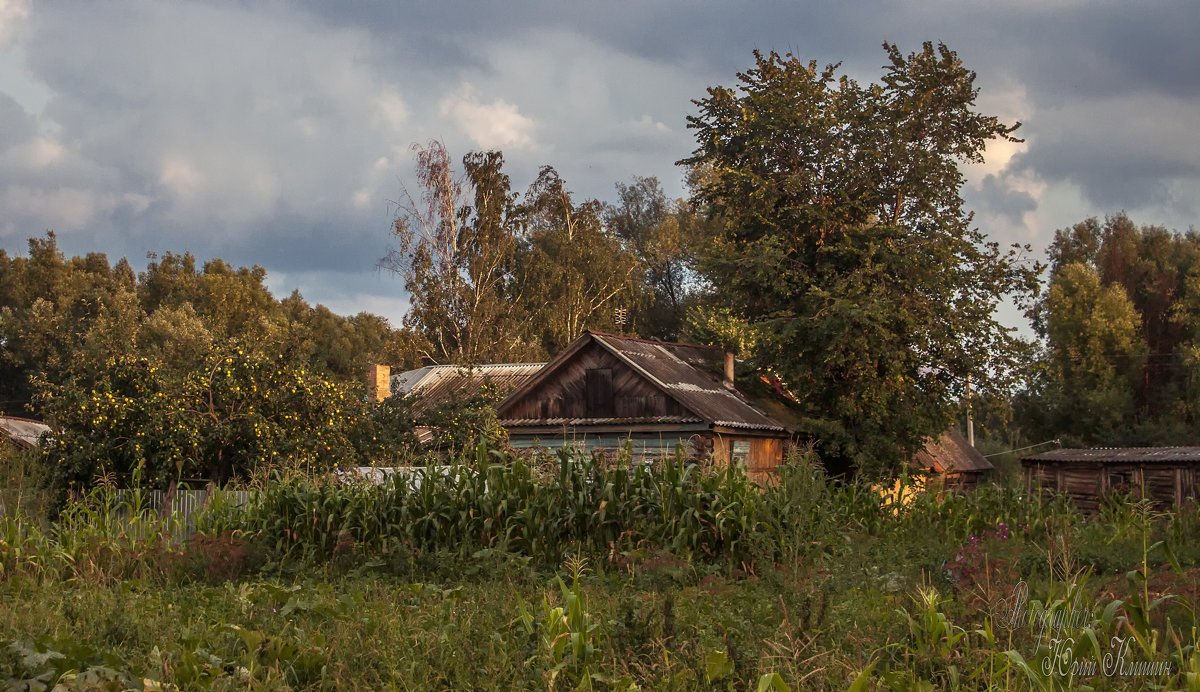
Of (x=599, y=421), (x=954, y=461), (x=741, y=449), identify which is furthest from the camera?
(x=954, y=461)

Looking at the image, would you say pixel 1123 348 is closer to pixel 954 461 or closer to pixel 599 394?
pixel 954 461

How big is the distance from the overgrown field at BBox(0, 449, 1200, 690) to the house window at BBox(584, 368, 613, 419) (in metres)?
12.4

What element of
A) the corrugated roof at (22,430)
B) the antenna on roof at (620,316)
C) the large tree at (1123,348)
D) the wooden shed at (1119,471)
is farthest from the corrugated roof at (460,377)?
the large tree at (1123,348)

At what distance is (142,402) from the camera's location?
616 inches

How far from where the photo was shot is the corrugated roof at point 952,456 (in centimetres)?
3105

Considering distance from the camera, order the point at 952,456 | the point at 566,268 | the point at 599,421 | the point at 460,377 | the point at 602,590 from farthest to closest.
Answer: the point at 566,268 → the point at 952,456 → the point at 460,377 → the point at 599,421 → the point at 602,590

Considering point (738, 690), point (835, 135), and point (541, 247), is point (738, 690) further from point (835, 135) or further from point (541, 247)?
point (541, 247)

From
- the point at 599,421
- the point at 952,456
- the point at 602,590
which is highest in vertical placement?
the point at 599,421

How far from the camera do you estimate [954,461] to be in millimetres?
34000

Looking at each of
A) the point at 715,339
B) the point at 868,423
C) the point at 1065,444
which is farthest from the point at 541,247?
the point at 1065,444

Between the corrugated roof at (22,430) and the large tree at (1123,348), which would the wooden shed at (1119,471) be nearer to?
the large tree at (1123,348)

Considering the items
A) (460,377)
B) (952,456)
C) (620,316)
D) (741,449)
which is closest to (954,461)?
(952,456)

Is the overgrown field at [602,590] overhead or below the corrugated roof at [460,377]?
below

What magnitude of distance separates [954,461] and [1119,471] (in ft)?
24.8
